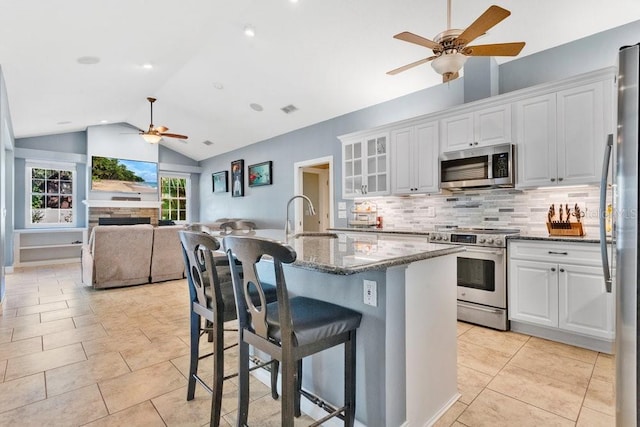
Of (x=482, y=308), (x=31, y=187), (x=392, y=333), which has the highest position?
(x=31, y=187)

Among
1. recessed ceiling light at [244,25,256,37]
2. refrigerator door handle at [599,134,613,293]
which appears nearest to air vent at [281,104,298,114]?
recessed ceiling light at [244,25,256,37]

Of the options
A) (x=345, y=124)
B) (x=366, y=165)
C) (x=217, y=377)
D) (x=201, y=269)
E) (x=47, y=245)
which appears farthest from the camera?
(x=47, y=245)

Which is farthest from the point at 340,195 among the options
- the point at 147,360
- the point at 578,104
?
the point at 147,360

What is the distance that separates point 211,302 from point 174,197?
8.24m

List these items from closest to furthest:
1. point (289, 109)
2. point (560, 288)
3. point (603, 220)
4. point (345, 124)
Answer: point (603, 220)
point (560, 288)
point (345, 124)
point (289, 109)

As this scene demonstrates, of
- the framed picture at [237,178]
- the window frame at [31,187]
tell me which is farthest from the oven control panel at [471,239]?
the window frame at [31,187]

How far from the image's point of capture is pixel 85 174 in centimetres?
774

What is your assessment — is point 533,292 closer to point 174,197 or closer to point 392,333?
point 392,333

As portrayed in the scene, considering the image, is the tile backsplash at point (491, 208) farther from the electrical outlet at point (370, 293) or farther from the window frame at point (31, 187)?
the window frame at point (31, 187)

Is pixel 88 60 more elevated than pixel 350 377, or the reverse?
pixel 88 60

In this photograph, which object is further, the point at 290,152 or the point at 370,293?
the point at 290,152

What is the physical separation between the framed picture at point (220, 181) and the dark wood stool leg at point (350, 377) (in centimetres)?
722

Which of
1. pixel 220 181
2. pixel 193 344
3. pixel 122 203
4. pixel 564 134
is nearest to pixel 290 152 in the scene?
pixel 220 181

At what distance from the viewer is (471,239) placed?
3283mm
